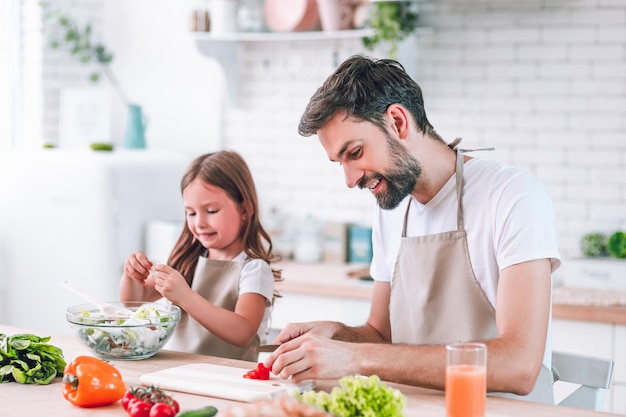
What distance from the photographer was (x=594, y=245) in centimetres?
432

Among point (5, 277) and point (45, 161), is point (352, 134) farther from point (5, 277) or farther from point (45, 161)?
point (5, 277)

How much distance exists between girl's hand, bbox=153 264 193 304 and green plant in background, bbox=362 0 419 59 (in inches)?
83.4

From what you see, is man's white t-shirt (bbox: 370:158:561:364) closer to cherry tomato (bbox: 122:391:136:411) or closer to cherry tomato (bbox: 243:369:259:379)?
cherry tomato (bbox: 243:369:259:379)

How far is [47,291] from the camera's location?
5098 millimetres

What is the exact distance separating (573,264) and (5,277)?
3.11 meters

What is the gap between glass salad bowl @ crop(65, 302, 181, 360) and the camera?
2506mm

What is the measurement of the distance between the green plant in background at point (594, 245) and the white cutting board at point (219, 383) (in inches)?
95.4

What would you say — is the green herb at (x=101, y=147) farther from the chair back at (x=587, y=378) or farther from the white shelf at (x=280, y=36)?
the chair back at (x=587, y=378)

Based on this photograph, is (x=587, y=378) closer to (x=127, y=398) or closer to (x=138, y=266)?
(x=127, y=398)

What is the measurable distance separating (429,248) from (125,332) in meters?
0.88

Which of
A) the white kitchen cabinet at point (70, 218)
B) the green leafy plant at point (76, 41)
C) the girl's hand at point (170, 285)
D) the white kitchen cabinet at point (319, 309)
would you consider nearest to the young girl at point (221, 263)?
the girl's hand at point (170, 285)

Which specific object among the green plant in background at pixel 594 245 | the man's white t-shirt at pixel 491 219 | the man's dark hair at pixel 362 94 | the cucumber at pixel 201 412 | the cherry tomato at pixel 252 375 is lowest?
the cherry tomato at pixel 252 375

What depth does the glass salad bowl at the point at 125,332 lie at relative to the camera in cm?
251

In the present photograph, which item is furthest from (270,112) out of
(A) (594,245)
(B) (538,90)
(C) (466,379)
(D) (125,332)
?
(C) (466,379)
